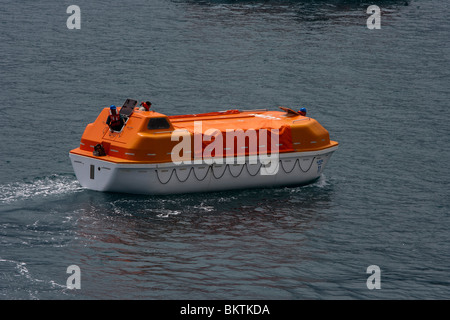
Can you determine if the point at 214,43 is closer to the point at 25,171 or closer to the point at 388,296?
the point at 25,171

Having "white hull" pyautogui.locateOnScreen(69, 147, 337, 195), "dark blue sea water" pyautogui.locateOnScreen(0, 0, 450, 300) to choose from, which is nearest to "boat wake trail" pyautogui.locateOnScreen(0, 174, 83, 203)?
"dark blue sea water" pyautogui.locateOnScreen(0, 0, 450, 300)

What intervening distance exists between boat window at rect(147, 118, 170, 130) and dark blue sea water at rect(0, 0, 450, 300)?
10.00ft

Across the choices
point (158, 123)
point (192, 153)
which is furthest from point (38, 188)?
point (192, 153)

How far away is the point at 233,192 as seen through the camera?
3997 cm

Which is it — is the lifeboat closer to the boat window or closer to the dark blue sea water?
the boat window

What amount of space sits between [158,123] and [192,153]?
1.96 m

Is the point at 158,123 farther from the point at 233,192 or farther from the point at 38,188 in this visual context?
the point at 38,188

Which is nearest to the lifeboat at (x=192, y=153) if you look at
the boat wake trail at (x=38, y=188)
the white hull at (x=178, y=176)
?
the white hull at (x=178, y=176)

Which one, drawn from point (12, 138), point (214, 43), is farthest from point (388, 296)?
point (214, 43)

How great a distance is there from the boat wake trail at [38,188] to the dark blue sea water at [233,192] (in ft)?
0.30

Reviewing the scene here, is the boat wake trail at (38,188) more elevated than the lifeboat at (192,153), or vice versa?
the lifeboat at (192,153)

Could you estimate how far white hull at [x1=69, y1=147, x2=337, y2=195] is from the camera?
3791 centimetres

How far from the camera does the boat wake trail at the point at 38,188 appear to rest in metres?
38.0

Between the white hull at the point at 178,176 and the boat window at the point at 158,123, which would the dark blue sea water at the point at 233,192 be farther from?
the boat window at the point at 158,123
